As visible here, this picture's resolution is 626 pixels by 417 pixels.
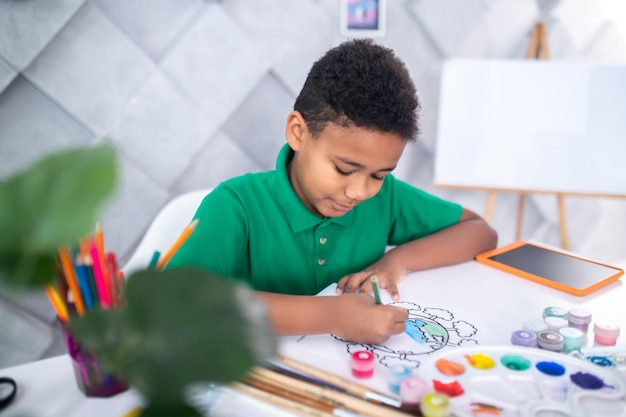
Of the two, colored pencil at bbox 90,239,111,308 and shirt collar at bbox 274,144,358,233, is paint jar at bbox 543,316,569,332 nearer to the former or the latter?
shirt collar at bbox 274,144,358,233

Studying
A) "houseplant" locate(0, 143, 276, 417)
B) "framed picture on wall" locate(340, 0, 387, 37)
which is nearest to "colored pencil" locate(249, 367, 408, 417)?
"houseplant" locate(0, 143, 276, 417)

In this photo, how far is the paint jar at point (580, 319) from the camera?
61 centimetres

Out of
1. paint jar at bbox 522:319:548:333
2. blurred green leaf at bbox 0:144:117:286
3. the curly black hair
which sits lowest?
paint jar at bbox 522:319:548:333

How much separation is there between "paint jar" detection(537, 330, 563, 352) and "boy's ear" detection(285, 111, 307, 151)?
16.7 inches

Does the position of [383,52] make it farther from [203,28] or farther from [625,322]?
[203,28]

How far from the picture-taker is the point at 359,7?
1.44 metres

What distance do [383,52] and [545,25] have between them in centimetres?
123

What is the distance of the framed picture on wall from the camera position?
1434 millimetres

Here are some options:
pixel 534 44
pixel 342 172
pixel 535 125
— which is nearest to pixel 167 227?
pixel 342 172

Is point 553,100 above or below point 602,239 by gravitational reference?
above

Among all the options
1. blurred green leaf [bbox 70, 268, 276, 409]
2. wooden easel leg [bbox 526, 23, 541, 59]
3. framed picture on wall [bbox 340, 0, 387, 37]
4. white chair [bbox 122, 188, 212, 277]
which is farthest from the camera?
wooden easel leg [bbox 526, 23, 541, 59]

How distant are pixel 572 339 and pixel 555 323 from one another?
4 cm

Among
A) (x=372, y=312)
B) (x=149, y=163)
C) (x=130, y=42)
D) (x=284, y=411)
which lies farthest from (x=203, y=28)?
(x=284, y=411)

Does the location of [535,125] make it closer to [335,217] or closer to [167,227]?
[335,217]
